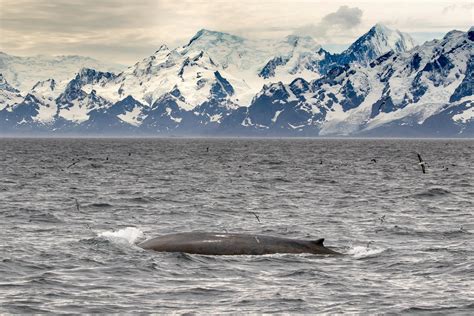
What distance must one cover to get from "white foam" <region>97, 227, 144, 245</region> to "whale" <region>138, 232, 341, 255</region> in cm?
309

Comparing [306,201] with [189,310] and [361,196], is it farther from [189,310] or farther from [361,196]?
[189,310]

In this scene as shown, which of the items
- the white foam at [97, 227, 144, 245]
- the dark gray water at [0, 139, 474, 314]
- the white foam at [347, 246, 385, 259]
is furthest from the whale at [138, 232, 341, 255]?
the white foam at [97, 227, 144, 245]

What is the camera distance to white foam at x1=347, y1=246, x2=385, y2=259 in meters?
33.3

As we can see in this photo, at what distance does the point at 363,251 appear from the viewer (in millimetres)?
34344

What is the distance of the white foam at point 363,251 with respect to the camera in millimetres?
33344

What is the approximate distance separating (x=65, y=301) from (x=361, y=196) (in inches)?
1754

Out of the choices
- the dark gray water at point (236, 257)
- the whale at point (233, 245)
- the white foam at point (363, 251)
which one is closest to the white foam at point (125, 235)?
the dark gray water at point (236, 257)

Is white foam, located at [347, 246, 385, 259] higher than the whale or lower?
lower

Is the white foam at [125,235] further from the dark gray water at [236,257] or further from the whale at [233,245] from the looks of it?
→ the whale at [233,245]

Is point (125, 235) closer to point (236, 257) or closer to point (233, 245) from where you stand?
point (233, 245)

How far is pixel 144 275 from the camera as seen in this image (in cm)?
2834

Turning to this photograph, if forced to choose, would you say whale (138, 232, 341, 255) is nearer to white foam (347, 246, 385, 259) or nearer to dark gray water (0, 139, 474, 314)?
dark gray water (0, 139, 474, 314)

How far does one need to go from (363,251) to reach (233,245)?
5.71m

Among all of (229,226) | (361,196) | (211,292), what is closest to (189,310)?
(211,292)
